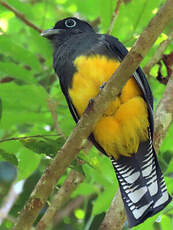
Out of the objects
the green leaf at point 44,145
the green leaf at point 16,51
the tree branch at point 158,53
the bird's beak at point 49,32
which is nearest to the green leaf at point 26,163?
the green leaf at point 44,145

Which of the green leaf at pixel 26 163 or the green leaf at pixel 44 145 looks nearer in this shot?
the green leaf at pixel 44 145

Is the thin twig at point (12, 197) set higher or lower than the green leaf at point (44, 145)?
lower

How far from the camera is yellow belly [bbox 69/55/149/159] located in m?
3.27

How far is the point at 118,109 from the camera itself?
10.9 feet

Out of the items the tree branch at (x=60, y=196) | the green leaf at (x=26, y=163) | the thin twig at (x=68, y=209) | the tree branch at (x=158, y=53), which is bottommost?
the thin twig at (x=68, y=209)

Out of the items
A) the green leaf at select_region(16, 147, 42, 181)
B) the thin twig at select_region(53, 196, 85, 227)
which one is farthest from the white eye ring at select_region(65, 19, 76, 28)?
the thin twig at select_region(53, 196, 85, 227)

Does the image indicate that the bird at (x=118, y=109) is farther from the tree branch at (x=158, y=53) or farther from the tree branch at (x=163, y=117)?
the tree branch at (x=158, y=53)

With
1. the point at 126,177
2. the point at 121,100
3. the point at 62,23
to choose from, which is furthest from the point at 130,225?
the point at 62,23

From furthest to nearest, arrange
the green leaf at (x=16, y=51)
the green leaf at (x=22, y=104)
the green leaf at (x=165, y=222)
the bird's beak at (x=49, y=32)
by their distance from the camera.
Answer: the bird's beak at (x=49, y=32)
the green leaf at (x=16, y=51)
the green leaf at (x=22, y=104)
the green leaf at (x=165, y=222)

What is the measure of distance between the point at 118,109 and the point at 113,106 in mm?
47

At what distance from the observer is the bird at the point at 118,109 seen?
3.25 m

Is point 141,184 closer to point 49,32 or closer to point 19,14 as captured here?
point 49,32

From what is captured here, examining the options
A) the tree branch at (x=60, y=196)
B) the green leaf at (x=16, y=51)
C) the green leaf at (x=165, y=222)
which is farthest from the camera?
the green leaf at (x=16, y=51)

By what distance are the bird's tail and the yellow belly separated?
0.27ft
